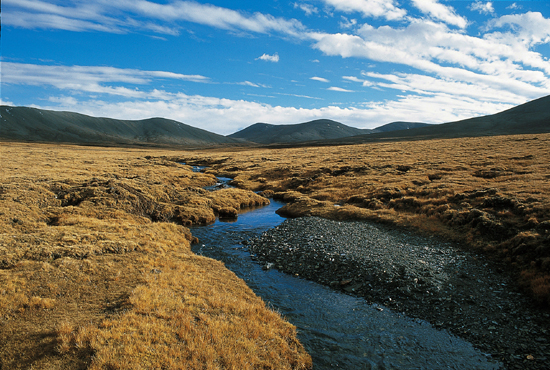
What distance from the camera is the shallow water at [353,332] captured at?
12633 millimetres

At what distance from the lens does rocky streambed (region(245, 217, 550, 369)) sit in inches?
541

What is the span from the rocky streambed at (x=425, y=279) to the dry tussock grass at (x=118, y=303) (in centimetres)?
661

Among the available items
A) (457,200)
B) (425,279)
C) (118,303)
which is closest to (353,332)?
(425,279)

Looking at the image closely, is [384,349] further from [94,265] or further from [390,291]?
[94,265]

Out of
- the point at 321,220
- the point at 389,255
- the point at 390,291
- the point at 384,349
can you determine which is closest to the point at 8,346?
the point at 384,349

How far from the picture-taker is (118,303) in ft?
43.7

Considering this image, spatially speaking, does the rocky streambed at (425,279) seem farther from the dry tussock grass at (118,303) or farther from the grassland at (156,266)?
the dry tussock grass at (118,303)

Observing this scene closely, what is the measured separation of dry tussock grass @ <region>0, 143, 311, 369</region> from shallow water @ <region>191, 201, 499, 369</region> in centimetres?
133

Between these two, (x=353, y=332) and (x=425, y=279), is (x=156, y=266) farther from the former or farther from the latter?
(x=425, y=279)

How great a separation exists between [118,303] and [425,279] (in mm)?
18347

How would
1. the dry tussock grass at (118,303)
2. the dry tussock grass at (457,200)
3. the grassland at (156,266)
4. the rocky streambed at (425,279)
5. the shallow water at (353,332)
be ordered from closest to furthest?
the dry tussock grass at (118,303)
the grassland at (156,266)
the shallow water at (353,332)
the rocky streambed at (425,279)
the dry tussock grass at (457,200)

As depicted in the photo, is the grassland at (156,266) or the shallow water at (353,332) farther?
the shallow water at (353,332)

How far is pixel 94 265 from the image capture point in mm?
16609

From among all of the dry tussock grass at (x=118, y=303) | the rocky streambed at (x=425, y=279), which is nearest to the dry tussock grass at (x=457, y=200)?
the rocky streambed at (x=425, y=279)
